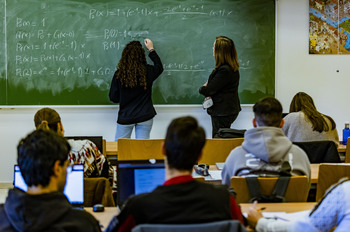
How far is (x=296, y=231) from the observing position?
1938 mm

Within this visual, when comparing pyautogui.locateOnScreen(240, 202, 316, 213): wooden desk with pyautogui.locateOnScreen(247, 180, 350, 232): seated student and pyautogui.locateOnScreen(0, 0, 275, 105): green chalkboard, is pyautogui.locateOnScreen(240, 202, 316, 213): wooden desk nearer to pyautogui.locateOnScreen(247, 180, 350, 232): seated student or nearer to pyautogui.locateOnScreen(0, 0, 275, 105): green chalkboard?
pyautogui.locateOnScreen(247, 180, 350, 232): seated student

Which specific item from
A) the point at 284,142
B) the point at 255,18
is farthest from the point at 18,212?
the point at 255,18

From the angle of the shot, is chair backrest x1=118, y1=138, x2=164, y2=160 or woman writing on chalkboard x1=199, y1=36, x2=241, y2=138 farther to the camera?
woman writing on chalkboard x1=199, y1=36, x2=241, y2=138

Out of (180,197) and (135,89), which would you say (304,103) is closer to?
(135,89)

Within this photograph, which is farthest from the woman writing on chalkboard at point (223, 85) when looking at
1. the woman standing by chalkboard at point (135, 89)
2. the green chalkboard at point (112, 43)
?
the woman standing by chalkboard at point (135, 89)

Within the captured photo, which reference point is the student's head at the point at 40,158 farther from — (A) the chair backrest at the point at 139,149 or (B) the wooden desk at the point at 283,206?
(A) the chair backrest at the point at 139,149

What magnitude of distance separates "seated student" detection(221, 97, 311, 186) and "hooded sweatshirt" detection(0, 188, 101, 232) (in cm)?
123

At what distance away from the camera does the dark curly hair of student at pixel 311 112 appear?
4.09 m

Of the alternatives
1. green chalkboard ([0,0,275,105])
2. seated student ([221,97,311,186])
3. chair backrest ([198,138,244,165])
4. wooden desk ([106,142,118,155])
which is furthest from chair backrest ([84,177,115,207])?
green chalkboard ([0,0,275,105])

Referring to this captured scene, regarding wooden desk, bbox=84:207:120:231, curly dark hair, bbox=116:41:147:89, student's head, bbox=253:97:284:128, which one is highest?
curly dark hair, bbox=116:41:147:89

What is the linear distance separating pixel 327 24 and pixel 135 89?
259 cm

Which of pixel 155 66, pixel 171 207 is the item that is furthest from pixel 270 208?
pixel 155 66

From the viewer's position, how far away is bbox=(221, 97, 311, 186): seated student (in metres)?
2.63

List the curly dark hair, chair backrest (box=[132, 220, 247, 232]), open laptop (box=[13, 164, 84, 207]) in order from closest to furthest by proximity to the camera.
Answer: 1. chair backrest (box=[132, 220, 247, 232])
2. open laptop (box=[13, 164, 84, 207])
3. the curly dark hair
